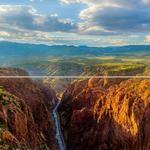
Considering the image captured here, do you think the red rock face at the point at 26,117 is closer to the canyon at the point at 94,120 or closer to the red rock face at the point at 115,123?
the canyon at the point at 94,120

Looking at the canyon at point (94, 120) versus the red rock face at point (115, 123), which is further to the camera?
the red rock face at point (115, 123)

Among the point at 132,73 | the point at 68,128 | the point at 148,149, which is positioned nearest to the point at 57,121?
the point at 68,128

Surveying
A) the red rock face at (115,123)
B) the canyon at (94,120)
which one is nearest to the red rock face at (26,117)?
the canyon at (94,120)

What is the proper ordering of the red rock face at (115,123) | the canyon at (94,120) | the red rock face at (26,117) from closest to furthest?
1. the red rock face at (26,117)
2. the canyon at (94,120)
3. the red rock face at (115,123)

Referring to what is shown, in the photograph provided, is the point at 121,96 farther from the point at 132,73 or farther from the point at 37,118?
the point at 132,73

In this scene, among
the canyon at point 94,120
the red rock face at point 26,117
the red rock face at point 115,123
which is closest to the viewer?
the red rock face at point 26,117

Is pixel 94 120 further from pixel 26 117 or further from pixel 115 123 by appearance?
pixel 26 117

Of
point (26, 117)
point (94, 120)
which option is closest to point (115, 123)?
point (94, 120)

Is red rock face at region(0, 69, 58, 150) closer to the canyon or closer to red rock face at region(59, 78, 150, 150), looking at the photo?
the canyon
